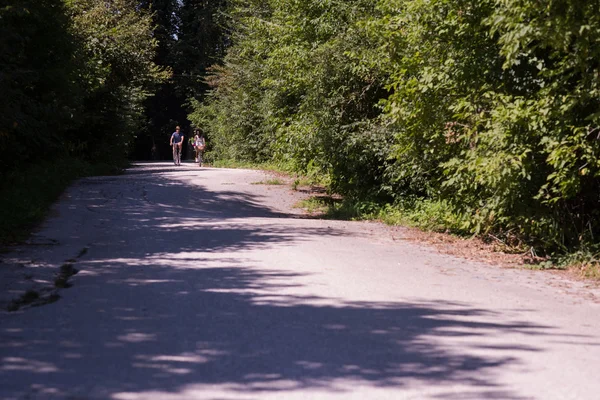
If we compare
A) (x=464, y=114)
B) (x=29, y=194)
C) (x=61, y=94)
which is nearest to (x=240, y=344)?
(x=464, y=114)

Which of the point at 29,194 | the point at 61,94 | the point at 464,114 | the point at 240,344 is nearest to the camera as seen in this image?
the point at 240,344

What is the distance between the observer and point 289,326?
6094 millimetres

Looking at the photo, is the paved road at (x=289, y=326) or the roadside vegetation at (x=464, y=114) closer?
the paved road at (x=289, y=326)

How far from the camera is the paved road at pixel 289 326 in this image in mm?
4648

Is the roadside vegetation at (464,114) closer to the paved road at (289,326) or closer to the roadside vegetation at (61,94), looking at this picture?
the paved road at (289,326)

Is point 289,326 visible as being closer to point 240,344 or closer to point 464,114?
point 240,344

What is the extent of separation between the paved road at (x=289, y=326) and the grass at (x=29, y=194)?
2.60 feet

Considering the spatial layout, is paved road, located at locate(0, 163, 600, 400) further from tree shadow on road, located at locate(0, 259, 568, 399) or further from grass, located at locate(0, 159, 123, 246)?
grass, located at locate(0, 159, 123, 246)

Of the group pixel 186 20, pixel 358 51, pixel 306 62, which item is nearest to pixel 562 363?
pixel 358 51

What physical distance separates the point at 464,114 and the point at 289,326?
6362mm

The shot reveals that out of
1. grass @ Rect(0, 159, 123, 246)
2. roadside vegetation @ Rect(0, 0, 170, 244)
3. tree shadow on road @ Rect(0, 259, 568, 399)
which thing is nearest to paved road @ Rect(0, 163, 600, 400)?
tree shadow on road @ Rect(0, 259, 568, 399)

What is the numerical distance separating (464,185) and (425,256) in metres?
1.54

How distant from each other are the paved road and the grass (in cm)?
79

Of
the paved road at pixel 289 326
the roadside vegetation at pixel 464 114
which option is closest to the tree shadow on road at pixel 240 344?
the paved road at pixel 289 326
